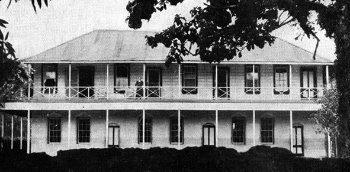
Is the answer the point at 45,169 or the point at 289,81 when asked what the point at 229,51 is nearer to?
the point at 45,169

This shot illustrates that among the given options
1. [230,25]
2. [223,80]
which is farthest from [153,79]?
[230,25]

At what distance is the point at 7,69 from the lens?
244 inches

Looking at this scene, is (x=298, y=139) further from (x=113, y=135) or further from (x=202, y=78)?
(x=113, y=135)

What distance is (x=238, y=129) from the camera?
29.2 metres

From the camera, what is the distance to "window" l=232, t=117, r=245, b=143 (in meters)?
29.1

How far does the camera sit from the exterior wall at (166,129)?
28.8m

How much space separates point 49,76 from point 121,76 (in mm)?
4297

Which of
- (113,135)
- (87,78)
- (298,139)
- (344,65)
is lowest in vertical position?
(298,139)

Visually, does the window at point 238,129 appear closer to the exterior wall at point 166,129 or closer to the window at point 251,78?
the exterior wall at point 166,129

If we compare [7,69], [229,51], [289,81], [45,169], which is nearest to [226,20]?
[229,51]

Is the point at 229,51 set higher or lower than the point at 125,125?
higher

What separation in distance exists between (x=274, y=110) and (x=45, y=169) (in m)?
18.0

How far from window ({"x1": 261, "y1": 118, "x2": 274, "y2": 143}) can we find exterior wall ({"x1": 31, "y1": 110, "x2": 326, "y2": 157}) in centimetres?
25

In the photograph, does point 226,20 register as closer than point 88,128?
Yes
